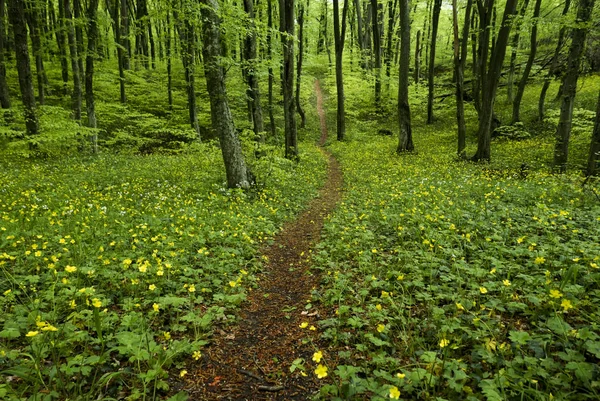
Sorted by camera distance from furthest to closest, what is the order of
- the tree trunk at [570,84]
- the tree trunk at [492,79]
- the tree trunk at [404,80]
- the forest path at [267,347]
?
the tree trunk at [404,80]
the tree trunk at [492,79]
the tree trunk at [570,84]
the forest path at [267,347]

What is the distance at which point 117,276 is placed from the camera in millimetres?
4270

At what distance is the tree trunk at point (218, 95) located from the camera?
855 cm

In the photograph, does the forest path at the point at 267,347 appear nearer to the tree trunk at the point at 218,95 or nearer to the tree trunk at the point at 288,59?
the tree trunk at the point at 218,95

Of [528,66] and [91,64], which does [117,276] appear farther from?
[528,66]

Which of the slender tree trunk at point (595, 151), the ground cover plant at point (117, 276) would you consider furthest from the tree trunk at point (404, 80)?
the ground cover plant at point (117, 276)

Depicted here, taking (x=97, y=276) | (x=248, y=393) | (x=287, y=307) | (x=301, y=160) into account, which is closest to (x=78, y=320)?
(x=97, y=276)

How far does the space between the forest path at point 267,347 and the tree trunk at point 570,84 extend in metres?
10.6

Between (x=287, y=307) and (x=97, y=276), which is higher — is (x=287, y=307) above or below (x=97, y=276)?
below

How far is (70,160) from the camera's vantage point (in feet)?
45.5

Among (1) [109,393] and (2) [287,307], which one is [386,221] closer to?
(2) [287,307]

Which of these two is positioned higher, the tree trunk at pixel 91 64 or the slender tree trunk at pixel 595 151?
the tree trunk at pixel 91 64

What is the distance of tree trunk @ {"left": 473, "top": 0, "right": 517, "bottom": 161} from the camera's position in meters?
12.1

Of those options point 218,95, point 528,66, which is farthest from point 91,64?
point 528,66

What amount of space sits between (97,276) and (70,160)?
40.2 feet
